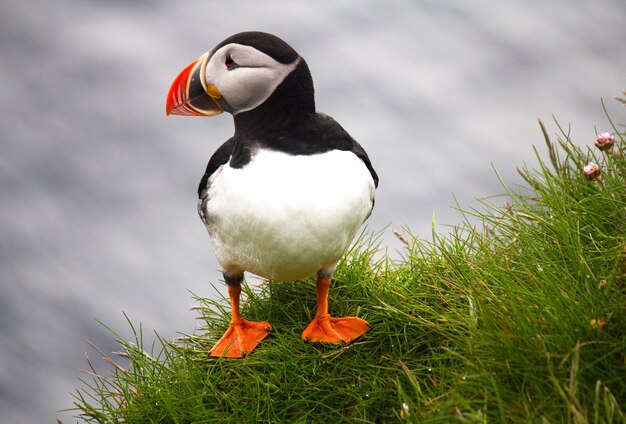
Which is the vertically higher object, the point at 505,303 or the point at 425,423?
the point at 505,303

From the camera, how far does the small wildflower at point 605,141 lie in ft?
13.4

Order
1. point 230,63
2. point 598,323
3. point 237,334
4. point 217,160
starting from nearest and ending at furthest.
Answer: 1. point 598,323
2. point 230,63
3. point 217,160
4. point 237,334

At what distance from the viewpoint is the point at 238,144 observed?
4047 millimetres

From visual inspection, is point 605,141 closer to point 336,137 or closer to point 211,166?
point 336,137

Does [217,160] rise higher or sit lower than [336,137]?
higher

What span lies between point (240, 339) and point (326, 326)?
1.68 feet

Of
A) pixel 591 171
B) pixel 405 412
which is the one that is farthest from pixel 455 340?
pixel 591 171

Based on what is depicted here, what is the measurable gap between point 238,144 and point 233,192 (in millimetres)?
282

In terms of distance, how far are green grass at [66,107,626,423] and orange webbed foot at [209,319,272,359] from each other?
0.05m

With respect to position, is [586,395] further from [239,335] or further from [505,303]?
[239,335]

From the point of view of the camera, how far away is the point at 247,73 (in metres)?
3.92

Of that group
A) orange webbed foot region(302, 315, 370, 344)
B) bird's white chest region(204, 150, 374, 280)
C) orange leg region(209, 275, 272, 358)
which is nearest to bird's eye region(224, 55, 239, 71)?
bird's white chest region(204, 150, 374, 280)

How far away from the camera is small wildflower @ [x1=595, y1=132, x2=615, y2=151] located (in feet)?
13.4

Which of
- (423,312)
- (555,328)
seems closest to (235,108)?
(423,312)
